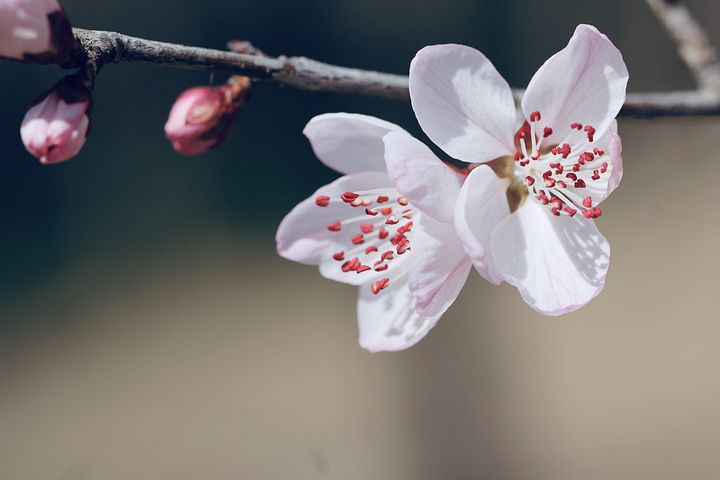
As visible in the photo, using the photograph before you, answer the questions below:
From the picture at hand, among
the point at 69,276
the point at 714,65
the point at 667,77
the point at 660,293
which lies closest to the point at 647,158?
the point at 667,77

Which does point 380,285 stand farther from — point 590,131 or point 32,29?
point 32,29

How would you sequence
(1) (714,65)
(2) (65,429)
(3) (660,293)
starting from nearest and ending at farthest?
(1) (714,65) < (2) (65,429) < (3) (660,293)

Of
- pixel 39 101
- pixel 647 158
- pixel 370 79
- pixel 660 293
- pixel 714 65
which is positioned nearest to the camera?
pixel 39 101

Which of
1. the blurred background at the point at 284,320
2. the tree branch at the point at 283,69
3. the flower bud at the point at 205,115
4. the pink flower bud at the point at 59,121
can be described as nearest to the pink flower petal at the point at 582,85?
the tree branch at the point at 283,69

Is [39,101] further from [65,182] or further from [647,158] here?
[647,158]

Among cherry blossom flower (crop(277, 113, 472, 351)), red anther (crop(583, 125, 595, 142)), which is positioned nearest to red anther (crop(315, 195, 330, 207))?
cherry blossom flower (crop(277, 113, 472, 351))
